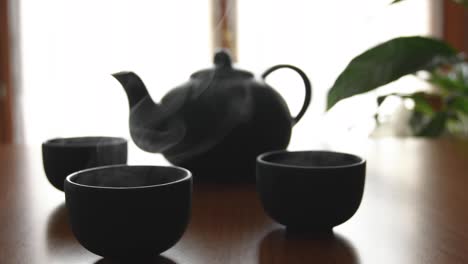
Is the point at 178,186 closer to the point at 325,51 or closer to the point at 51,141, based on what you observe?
the point at 51,141

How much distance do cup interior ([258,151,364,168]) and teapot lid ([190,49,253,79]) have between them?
0.62 feet

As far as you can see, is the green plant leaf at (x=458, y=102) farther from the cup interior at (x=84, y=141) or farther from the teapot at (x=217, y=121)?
the cup interior at (x=84, y=141)

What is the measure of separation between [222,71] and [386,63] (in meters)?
0.19

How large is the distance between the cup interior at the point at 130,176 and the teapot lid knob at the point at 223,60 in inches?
10.8

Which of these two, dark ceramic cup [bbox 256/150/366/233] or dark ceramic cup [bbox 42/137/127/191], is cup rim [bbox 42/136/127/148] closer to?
dark ceramic cup [bbox 42/137/127/191]

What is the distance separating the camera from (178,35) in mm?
1419

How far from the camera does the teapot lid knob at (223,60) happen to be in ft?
1.97

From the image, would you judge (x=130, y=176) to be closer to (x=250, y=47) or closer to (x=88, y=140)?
(x=88, y=140)

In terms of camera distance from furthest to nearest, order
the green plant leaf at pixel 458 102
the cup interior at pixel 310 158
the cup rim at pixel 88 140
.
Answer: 1. the green plant leaf at pixel 458 102
2. the cup rim at pixel 88 140
3. the cup interior at pixel 310 158

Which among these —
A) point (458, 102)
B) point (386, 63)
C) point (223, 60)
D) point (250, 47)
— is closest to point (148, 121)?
point (223, 60)

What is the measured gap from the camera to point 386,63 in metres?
0.53

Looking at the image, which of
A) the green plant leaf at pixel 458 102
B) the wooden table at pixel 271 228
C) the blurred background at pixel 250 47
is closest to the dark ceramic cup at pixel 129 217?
the wooden table at pixel 271 228

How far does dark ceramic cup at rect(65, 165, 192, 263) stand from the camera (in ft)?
0.94

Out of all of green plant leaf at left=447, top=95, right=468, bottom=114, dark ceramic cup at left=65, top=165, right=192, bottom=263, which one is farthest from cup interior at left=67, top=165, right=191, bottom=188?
green plant leaf at left=447, top=95, right=468, bottom=114
